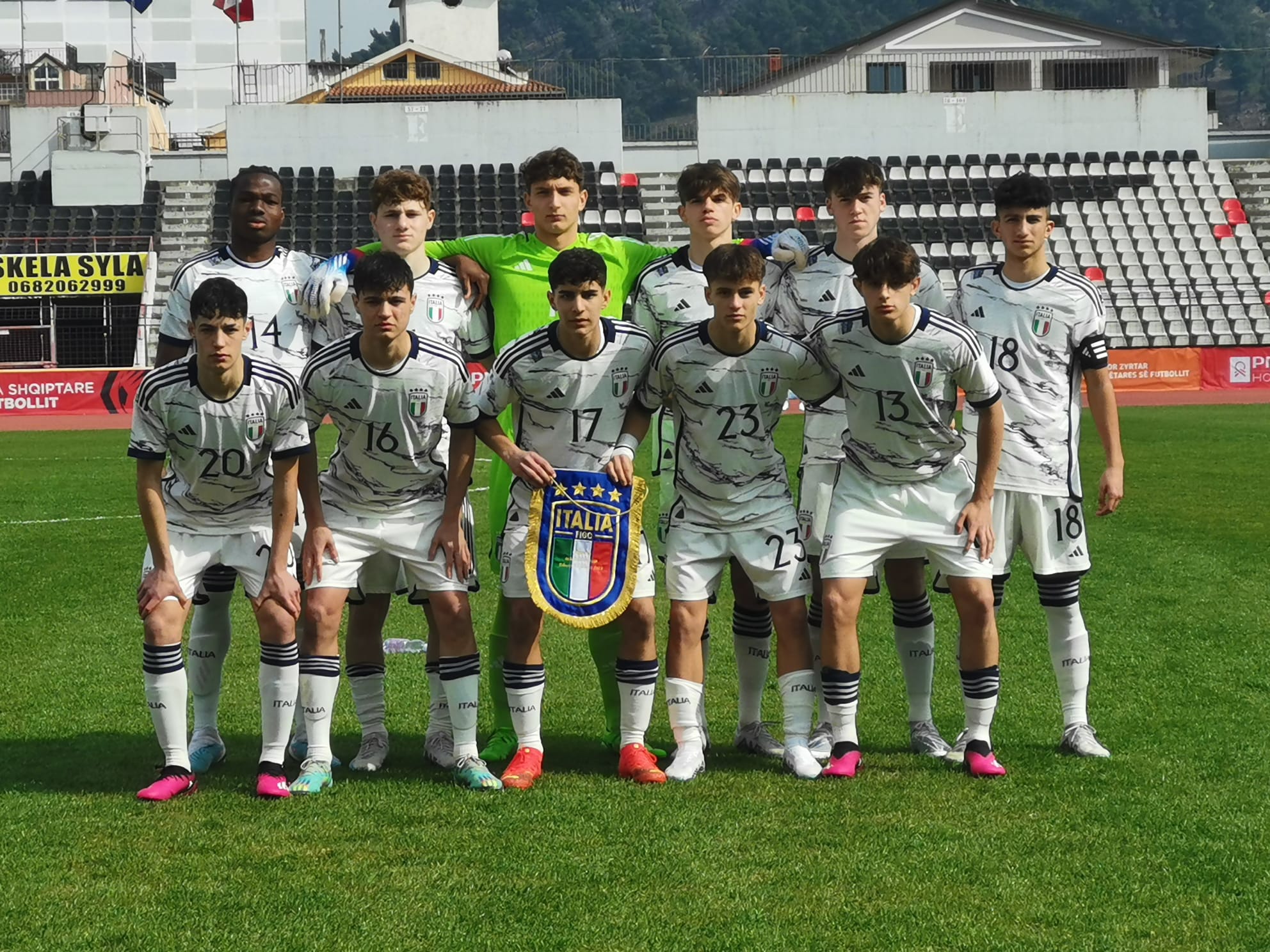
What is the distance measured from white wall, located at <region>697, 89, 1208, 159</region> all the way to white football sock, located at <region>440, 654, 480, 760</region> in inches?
1306

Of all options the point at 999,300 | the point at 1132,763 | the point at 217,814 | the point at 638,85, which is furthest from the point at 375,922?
the point at 638,85

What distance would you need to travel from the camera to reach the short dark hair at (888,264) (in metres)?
5.14

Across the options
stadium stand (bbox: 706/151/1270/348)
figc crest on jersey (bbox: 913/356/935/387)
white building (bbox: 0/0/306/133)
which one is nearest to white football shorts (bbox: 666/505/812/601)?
figc crest on jersey (bbox: 913/356/935/387)

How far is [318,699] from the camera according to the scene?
534cm

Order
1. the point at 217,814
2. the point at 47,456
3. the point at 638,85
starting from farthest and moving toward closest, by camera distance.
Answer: the point at 638,85, the point at 47,456, the point at 217,814

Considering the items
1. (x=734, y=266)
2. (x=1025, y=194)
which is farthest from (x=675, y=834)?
(x=1025, y=194)

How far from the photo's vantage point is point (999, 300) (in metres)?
5.71

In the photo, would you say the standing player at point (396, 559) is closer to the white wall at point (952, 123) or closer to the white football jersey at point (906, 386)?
the white football jersey at point (906, 386)

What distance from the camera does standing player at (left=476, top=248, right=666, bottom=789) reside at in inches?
212

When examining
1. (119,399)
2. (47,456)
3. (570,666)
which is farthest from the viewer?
(119,399)

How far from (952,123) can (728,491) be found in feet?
114

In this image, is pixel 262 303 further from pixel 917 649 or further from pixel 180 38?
pixel 180 38

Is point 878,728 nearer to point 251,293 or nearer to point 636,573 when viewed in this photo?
point 636,573

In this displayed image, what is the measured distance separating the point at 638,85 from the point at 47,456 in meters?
110
